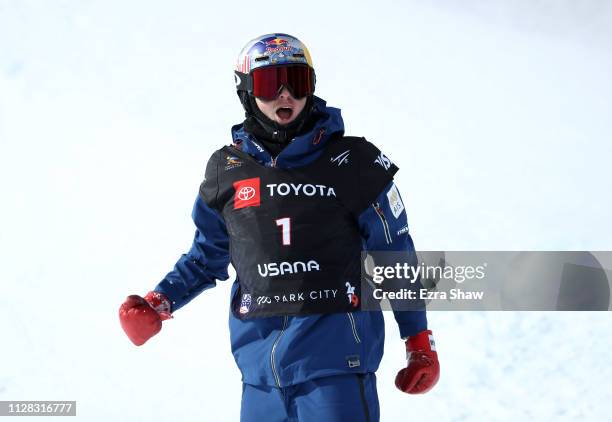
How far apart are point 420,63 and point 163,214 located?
3.46 meters

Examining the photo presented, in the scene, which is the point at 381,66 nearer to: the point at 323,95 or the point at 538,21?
the point at 323,95

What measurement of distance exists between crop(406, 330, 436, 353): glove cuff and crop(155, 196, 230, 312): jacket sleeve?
914 millimetres

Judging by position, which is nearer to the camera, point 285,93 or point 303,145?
point 303,145

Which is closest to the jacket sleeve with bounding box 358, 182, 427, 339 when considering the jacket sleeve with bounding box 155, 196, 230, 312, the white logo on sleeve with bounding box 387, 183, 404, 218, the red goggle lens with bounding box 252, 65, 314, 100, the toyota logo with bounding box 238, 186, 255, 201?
the white logo on sleeve with bounding box 387, 183, 404, 218

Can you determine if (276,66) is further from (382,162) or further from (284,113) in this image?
(382,162)

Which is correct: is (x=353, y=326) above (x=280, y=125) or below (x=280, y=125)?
below

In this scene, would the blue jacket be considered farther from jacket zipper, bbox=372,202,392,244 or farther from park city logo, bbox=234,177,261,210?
park city logo, bbox=234,177,261,210

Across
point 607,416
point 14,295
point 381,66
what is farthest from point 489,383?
point 381,66

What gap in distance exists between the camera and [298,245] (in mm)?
3508

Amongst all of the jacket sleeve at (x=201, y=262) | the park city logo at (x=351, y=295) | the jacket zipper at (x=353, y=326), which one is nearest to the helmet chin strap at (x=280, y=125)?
the jacket sleeve at (x=201, y=262)

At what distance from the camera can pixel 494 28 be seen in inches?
395

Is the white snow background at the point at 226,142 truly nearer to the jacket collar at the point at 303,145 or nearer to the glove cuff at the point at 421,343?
the glove cuff at the point at 421,343

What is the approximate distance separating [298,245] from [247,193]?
328 millimetres

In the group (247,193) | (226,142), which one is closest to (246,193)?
(247,193)
